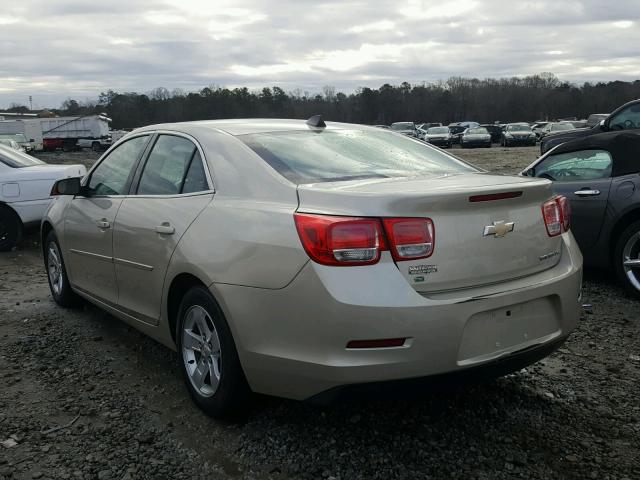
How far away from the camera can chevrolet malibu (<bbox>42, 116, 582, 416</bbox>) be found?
8.61ft

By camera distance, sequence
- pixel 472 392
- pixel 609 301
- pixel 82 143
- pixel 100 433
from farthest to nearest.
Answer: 1. pixel 82 143
2. pixel 609 301
3. pixel 472 392
4. pixel 100 433

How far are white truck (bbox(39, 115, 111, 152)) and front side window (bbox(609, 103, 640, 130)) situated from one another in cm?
5451

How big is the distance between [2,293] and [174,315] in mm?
3738

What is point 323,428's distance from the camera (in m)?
3.25

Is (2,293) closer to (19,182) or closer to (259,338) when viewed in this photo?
(19,182)

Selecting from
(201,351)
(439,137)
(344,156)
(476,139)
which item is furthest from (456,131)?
(201,351)

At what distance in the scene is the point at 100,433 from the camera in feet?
10.8

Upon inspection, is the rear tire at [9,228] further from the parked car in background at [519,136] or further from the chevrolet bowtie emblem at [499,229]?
the parked car in background at [519,136]

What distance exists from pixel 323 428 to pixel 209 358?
0.70 meters

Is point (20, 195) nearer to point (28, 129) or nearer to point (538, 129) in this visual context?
point (538, 129)

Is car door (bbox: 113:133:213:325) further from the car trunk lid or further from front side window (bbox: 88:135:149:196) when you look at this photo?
the car trunk lid

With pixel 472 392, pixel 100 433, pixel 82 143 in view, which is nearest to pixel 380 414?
pixel 472 392

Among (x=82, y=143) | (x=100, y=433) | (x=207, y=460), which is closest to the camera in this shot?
(x=207, y=460)

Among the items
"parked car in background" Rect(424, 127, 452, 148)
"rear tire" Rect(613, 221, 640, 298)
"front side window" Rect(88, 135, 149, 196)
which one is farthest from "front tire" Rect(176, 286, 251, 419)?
"parked car in background" Rect(424, 127, 452, 148)
